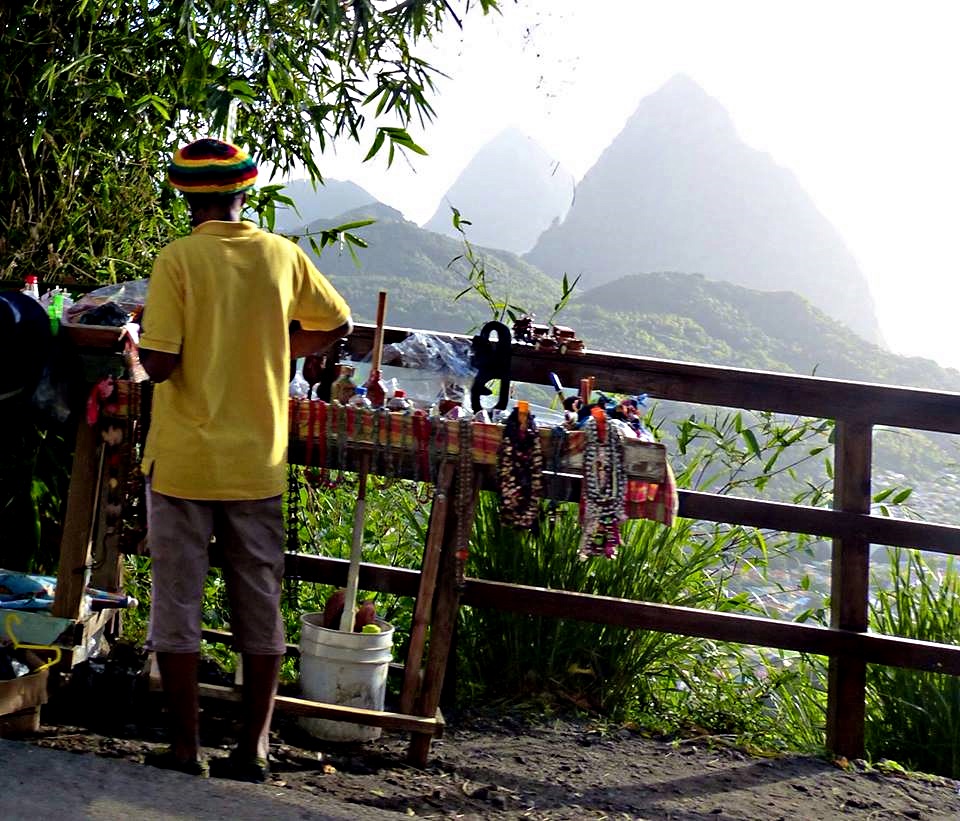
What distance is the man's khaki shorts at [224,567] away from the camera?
3.17 metres

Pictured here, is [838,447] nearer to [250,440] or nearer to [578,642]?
[578,642]

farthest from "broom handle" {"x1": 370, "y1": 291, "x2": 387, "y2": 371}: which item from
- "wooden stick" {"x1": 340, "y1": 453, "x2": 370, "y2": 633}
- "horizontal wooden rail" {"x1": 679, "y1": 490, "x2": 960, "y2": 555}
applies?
"horizontal wooden rail" {"x1": 679, "y1": 490, "x2": 960, "y2": 555}

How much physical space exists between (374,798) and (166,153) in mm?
3142

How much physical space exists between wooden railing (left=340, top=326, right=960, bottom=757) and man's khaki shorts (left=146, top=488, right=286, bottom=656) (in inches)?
35.7

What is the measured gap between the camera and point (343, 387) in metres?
3.79

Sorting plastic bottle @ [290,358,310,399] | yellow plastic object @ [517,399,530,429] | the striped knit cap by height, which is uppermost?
the striped knit cap

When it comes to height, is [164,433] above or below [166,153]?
below

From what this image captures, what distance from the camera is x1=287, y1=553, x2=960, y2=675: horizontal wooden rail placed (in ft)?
13.3

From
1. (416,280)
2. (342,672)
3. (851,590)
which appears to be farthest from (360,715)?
(416,280)

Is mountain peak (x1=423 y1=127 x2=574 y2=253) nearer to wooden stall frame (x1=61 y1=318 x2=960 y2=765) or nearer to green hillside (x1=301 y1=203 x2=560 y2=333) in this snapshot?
green hillside (x1=301 y1=203 x2=560 y2=333)

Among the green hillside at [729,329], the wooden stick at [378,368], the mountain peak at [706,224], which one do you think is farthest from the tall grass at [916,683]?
the mountain peak at [706,224]

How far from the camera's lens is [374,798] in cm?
331

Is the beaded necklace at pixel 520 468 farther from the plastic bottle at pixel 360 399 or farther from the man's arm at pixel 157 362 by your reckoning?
the man's arm at pixel 157 362

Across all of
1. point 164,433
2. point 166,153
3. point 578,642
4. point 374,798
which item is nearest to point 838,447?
point 578,642
